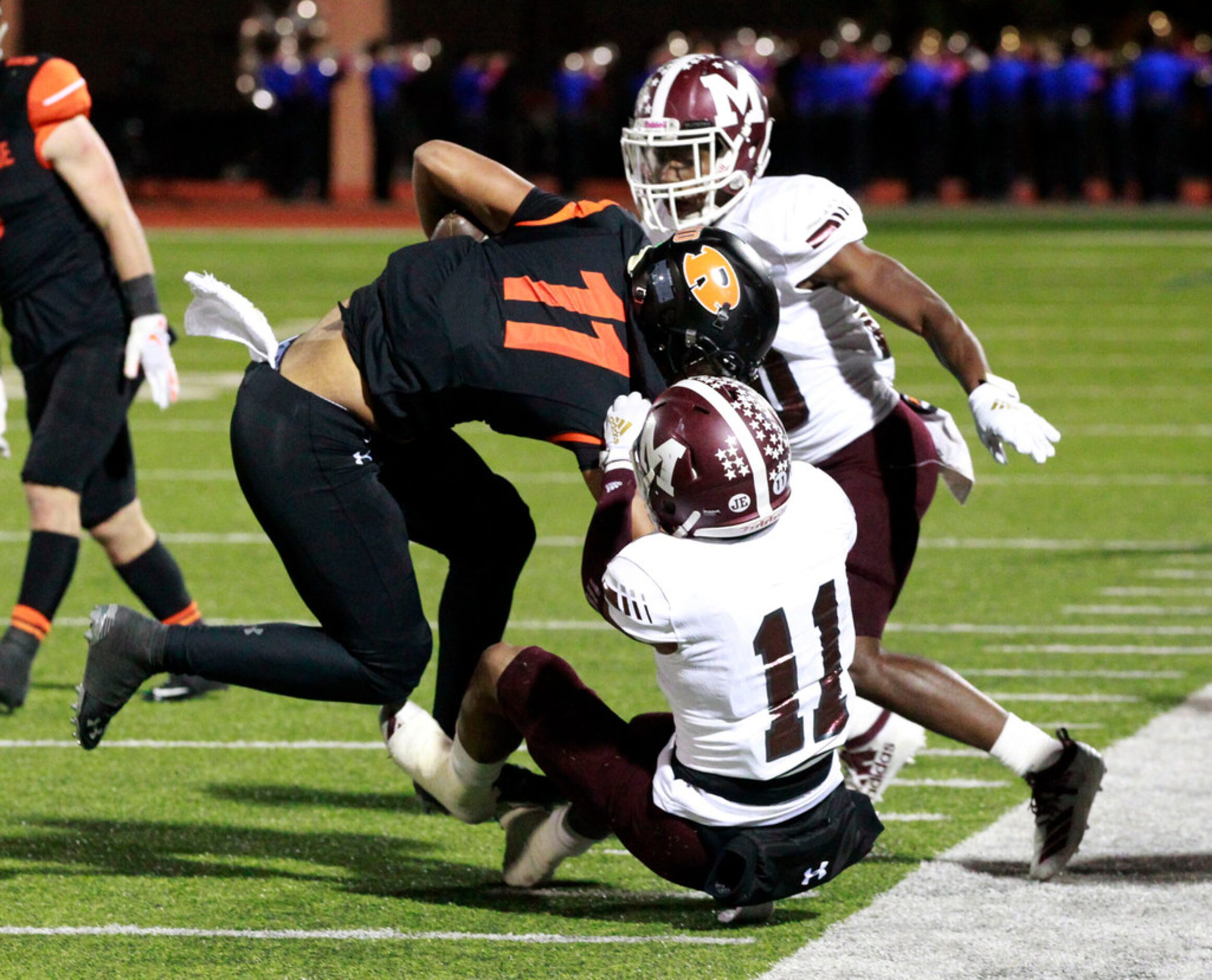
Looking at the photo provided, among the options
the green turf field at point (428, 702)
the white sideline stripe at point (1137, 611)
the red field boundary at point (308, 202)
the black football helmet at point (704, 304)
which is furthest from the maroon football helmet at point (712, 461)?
the red field boundary at point (308, 202)

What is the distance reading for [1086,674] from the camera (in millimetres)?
6398

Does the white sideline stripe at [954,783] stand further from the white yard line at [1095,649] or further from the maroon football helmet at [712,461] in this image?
the maroon football helmet at [712,461]

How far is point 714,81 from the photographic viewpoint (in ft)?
14.6

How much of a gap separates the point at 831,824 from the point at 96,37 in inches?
1311

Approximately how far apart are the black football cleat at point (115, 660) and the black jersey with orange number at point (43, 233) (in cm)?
188

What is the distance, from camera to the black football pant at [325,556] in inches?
164

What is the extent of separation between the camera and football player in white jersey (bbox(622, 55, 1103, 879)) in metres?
4.36

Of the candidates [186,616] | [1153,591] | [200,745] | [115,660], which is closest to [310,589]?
[115,660]

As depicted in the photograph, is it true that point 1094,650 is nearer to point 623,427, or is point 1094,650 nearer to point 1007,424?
point 1007,424

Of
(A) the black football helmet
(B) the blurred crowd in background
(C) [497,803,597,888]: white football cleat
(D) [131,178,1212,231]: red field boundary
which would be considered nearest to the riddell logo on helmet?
(A) the black football helmet

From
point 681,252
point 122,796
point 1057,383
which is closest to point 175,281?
point 1057,383

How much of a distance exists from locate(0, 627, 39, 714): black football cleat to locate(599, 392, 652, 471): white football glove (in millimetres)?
2643

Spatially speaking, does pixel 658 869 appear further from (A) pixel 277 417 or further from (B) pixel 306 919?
(A) pixel 277 417

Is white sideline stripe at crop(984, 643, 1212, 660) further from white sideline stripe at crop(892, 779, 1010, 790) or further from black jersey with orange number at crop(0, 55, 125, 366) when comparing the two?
black jersey with orange number at crop(0, 55, 125, 366)
